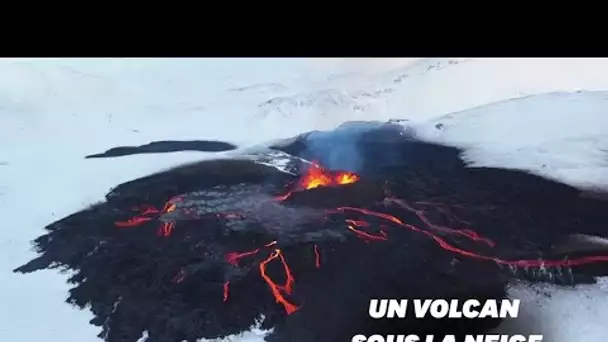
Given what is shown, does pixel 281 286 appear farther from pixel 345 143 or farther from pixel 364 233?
pixel 345 143

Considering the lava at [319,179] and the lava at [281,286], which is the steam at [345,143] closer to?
the lava at [319,179]

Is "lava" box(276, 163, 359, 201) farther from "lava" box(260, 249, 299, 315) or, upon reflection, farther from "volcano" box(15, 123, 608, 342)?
"lava" box(260, 249, 299, 315)

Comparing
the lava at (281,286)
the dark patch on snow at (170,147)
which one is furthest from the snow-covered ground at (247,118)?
the lava at (281,286)

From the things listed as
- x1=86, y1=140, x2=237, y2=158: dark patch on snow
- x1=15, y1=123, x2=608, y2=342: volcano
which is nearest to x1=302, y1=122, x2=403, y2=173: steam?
x1=15, y1=123, x2=608, y2=342: volcano

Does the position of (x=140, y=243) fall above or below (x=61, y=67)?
below
